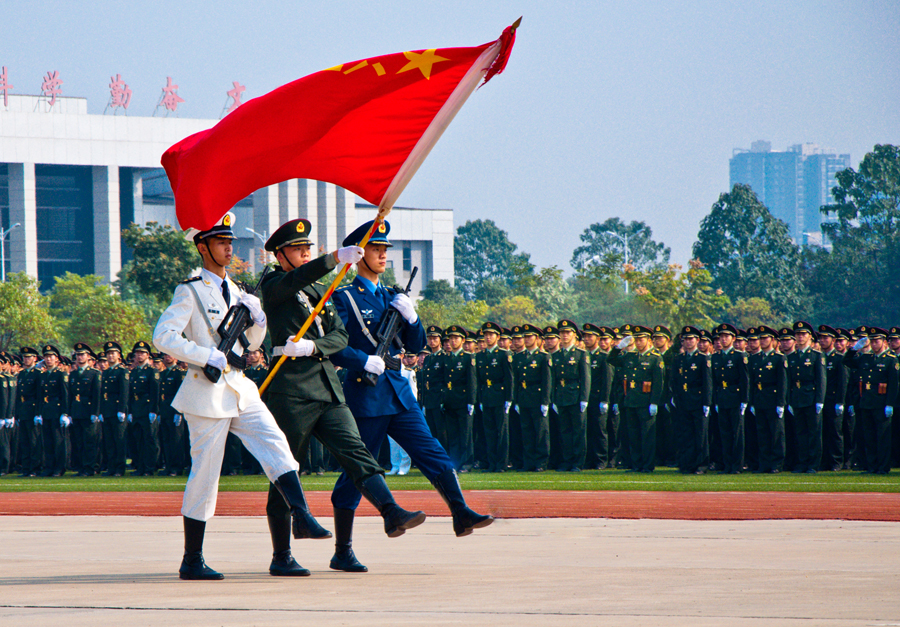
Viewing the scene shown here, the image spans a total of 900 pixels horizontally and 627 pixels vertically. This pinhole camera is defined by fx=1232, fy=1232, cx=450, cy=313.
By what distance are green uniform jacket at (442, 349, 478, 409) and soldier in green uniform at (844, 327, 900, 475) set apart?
443 cm

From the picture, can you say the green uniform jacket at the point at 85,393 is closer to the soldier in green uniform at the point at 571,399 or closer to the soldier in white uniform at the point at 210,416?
the soldier in green uniform at the point at 571,399

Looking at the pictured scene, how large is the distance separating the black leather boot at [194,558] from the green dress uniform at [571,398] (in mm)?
9221

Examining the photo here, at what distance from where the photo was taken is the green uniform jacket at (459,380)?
50.1 feet

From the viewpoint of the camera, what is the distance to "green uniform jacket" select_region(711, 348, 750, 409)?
13.9m

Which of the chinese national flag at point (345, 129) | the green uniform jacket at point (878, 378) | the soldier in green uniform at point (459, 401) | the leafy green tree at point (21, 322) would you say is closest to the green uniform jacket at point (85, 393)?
the soldier in green uniform at point (459, 401)

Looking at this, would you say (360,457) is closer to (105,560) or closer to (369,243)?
(369,243)

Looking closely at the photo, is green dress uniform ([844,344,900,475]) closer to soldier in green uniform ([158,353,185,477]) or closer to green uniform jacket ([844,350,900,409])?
green uniform jacket ([844,350,900,409])

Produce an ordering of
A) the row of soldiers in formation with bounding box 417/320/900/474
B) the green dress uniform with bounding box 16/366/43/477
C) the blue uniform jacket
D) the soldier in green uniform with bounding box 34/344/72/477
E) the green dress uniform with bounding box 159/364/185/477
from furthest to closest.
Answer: the green dress uniform with bounding box 16/366/43/477
the soldier in green uniform with bounding box 34/344/72/477
the green dress uniform with bounding box 159/364/185/477
the row of soldiers in formation with bounding box 417/320/900/474
the blue uniform jacket

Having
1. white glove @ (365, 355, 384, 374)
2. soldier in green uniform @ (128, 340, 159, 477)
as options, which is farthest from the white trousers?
soldier in green uniform @ (128, 340, 159, 477)

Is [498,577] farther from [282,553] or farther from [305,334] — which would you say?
[305,334]

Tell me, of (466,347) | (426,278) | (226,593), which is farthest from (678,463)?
(426,278)

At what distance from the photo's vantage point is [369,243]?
6.46 metres

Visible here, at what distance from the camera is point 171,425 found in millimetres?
16625

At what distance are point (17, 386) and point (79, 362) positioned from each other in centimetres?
118
